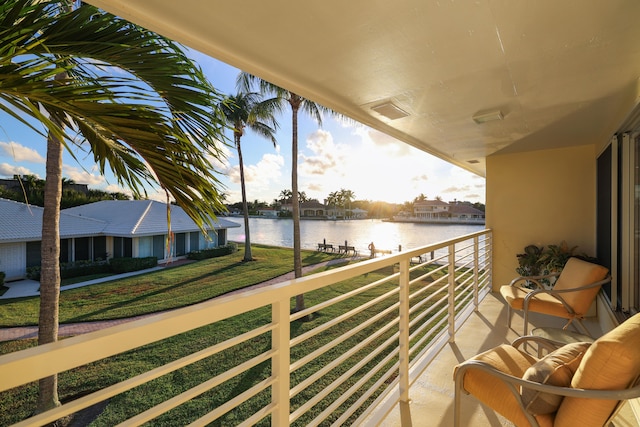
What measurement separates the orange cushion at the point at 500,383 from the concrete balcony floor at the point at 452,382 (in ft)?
1.56

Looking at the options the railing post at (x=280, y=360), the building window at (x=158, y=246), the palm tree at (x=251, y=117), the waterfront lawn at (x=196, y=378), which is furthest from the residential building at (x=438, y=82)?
the building window at (x=158, y=246)

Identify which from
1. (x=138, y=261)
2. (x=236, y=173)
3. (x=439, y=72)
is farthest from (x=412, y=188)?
(x=439, y=72)

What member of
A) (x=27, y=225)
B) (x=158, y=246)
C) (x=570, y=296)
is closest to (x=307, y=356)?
(x=570, y=296)

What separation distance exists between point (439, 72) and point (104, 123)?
1979mm

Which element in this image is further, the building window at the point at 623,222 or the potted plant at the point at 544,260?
the potted plant at the point at 544,260

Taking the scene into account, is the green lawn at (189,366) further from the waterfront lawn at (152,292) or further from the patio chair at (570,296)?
the patio chair at (570,296)

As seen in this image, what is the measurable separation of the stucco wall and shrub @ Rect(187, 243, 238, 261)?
15942 millimetres

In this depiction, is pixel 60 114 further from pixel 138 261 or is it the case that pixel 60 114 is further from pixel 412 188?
pixel 412 188

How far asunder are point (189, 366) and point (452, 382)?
5362 millimetres

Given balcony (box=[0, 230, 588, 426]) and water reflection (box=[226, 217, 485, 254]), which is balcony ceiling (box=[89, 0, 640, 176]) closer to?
balcony (box=[0, 230, 588, 426])

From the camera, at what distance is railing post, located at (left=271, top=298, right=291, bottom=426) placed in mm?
1077

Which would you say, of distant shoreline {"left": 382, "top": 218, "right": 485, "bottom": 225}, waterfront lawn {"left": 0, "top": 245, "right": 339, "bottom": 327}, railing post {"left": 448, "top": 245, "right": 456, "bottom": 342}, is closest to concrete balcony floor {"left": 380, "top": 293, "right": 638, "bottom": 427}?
railing post {"left": 448, "top": 245, "right": 456, "bottom": 342}

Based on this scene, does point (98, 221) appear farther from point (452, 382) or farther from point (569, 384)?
point (569, 384)

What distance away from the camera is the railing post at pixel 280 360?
3.53 feet
